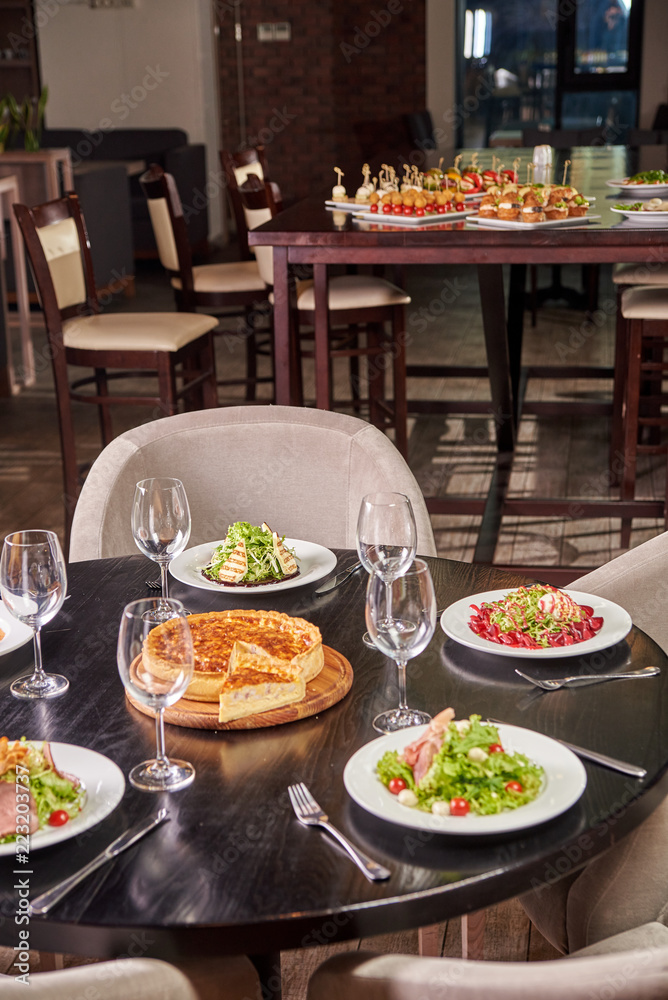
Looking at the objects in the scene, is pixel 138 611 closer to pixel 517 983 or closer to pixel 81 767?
pixel 81 767

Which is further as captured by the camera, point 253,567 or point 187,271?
point 187,271

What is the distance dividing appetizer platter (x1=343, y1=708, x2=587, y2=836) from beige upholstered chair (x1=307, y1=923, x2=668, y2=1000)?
104 mm

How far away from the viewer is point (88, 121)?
30.4 ft

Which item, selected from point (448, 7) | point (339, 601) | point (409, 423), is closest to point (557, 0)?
point (448, 7)

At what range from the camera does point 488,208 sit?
9.16ft

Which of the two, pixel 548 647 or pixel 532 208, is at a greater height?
pixel 532 208

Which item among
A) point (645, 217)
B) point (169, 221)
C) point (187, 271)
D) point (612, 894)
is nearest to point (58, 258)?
point (169, 221)

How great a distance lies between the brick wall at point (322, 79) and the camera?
9.54 metres

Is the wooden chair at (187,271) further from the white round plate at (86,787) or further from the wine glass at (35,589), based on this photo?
the white round plate at (86,787)

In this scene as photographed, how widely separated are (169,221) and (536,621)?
2.89 meters

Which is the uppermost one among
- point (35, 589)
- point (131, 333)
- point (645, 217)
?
point (645, 217)

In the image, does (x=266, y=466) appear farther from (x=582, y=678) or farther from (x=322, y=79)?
(x=322, y=79)

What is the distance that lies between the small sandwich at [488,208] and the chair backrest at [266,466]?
3.57 feet

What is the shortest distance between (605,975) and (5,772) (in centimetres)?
51
